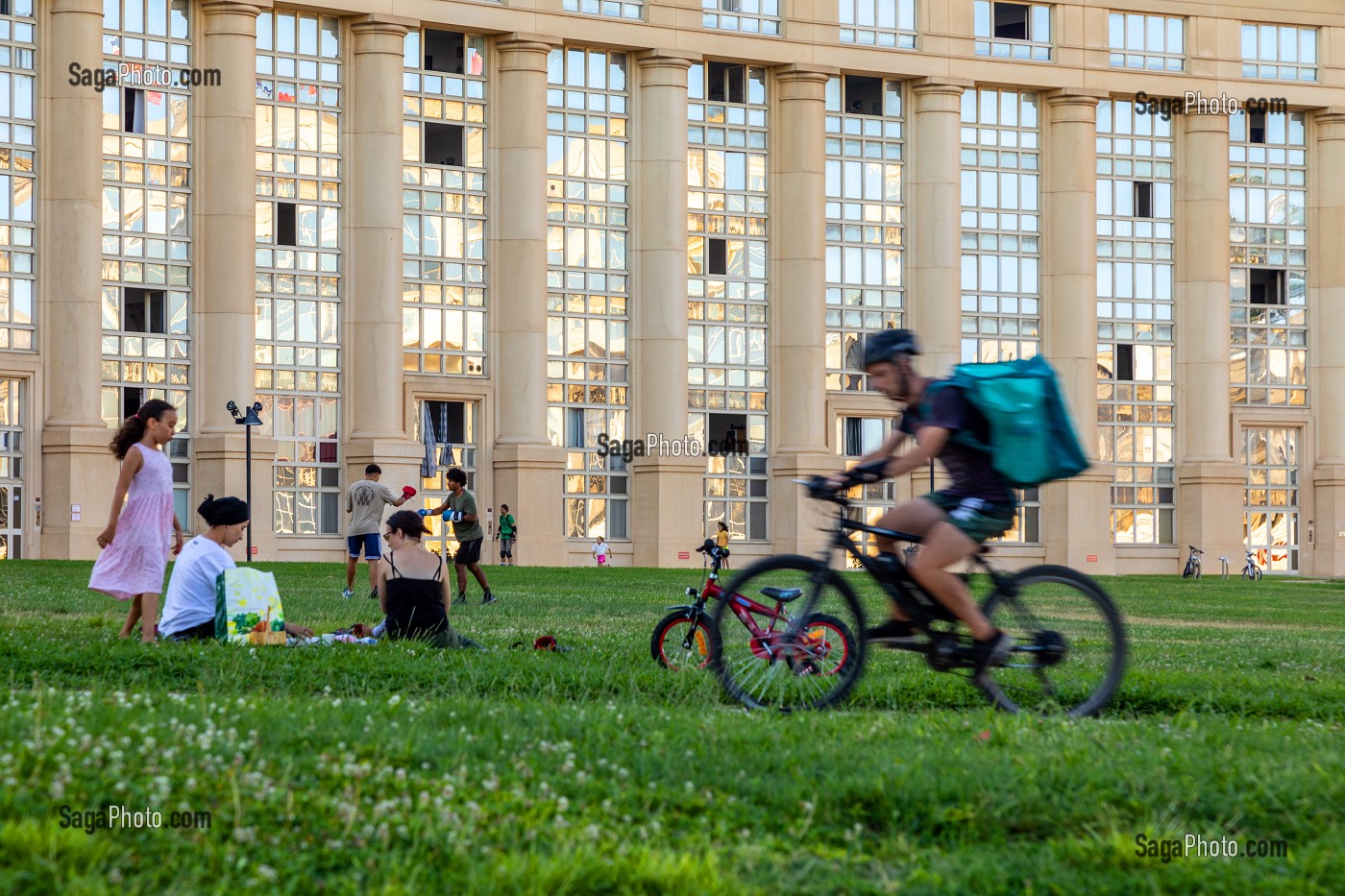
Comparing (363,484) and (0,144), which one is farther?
(0,144)

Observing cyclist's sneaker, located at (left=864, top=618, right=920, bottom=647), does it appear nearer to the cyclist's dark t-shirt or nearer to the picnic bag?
the cyclist's dark t-shirt

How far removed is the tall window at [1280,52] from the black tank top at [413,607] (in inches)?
2113

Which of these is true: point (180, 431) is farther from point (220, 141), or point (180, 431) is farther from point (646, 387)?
point (646, 387)

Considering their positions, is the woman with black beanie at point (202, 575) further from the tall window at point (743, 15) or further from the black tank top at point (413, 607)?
the tall window at point (743, 15)

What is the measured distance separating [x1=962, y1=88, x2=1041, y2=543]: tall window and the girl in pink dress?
4624 centimetres

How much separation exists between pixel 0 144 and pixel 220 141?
5750mm

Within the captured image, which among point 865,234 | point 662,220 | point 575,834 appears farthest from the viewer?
point 865,234

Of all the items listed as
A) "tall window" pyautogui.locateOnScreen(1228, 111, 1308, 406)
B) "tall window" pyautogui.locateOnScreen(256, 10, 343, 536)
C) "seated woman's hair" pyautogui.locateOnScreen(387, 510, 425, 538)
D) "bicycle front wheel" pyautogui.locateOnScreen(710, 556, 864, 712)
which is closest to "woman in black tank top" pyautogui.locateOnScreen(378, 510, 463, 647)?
"seated woman's hair" pyautogui.locateOnScreen(387, 510, 425, 538)

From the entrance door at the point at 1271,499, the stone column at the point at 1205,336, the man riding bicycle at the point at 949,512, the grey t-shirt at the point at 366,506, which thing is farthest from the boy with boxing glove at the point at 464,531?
the entrance door at the point at 1271,499

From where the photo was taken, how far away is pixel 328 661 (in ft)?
34.6

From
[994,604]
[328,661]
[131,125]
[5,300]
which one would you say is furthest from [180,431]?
[994,604]

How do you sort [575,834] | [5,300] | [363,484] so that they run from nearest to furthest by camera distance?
[575,834] → [363,484] → [5,300]
